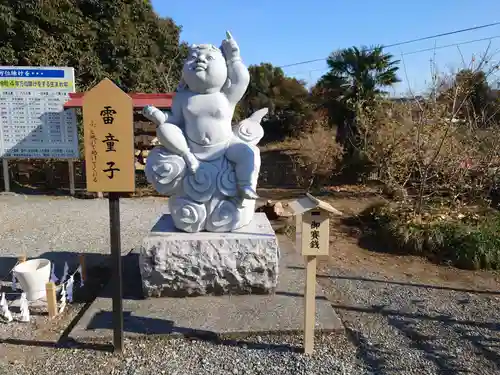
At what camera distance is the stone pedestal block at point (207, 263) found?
3.62 metres

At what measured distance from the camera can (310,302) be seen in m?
2.83

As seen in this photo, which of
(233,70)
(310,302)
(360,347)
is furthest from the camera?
(233,70)

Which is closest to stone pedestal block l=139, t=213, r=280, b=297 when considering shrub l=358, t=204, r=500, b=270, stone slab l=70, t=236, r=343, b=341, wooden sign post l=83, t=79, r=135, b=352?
stone slab l=70, t=236, r=343, b=341

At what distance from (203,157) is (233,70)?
0.90 metres

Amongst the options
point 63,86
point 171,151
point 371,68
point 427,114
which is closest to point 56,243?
point 171,151

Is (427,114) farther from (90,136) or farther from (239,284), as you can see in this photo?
(90,136)

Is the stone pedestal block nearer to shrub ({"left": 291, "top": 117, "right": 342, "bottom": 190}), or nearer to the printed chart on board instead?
the printed chart on board

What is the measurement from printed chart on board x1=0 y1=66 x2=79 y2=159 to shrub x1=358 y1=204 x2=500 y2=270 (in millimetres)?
6389

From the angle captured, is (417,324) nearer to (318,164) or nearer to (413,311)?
(413,311)

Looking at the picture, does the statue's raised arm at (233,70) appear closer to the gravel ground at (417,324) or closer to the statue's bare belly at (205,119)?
the statue's bare belly at (205,119)

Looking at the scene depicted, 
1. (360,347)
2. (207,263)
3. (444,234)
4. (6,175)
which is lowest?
(360,347)

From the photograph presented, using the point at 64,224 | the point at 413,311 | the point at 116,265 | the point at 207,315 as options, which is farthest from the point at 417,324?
the point at 64,224

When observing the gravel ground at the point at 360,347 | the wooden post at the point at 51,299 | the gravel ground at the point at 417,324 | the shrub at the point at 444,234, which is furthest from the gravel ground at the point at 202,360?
the shrub at the point at 444,234

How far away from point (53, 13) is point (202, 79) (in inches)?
340
